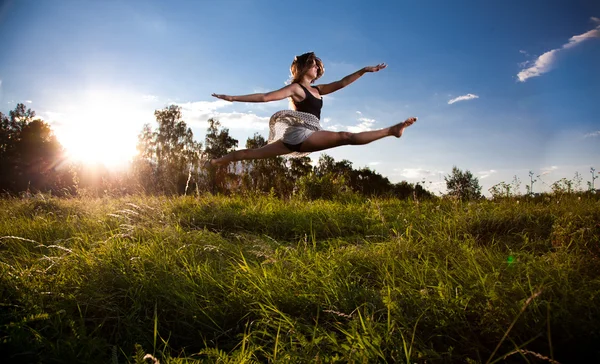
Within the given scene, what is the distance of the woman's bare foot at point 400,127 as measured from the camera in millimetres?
4768

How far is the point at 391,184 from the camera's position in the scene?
64.6ft

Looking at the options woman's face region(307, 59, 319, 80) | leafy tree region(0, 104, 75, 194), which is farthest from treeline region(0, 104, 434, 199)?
woman's face region(307, 59, 319, 80)

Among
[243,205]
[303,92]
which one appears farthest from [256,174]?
[303,92]

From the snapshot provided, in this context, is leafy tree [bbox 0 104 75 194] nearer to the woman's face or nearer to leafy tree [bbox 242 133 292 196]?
leafy tree [bbox 242 133 292 196]

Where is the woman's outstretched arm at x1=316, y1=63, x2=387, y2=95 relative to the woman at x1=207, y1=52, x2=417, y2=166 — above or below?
above

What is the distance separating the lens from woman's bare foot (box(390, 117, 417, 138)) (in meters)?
4.77

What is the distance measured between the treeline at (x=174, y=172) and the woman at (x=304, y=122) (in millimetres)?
1520

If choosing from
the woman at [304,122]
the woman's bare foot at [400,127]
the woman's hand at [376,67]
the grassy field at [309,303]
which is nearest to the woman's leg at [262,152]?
the woman at [304,122]

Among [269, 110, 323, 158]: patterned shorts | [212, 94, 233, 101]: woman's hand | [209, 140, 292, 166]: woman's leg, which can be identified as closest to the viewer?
[212, 94, 233, 101]: woman's hand

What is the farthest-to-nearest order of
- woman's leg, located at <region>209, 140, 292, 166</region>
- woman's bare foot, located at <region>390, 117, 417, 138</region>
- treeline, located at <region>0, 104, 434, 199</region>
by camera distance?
treeline, located at <region>0, 104, 434, 199</region>, woman's leg, located at <region>209, 140, 292, 166</region>, woman's bare foot, located at <region>390, 117, 417, 138</region>

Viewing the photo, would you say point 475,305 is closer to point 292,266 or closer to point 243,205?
point 292,266

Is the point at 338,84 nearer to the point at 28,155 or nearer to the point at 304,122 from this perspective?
the point at 304,122

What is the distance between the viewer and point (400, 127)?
4816 mm

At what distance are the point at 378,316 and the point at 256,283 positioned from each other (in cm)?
95
